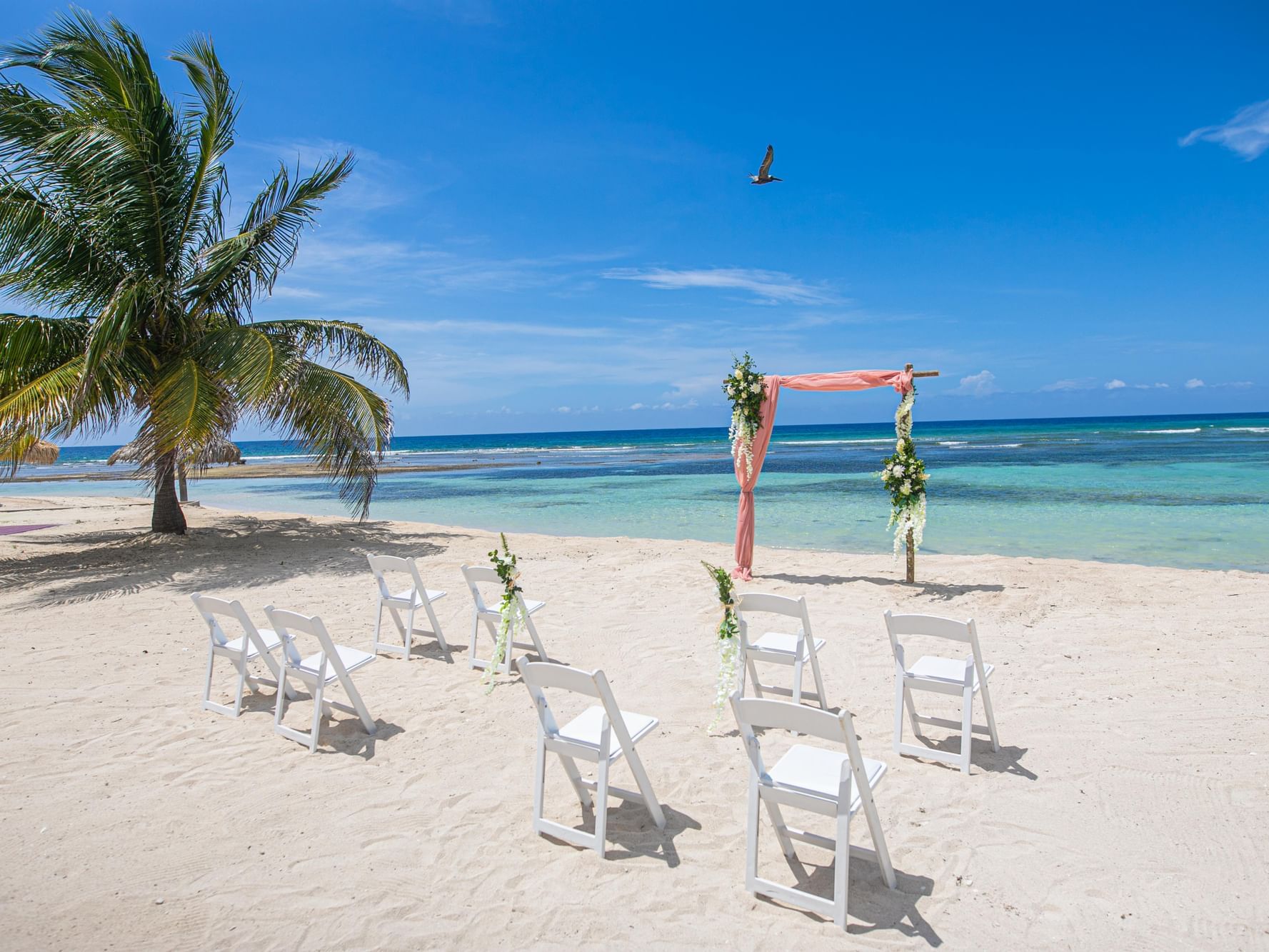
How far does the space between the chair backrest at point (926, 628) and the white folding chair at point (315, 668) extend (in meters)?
3.41

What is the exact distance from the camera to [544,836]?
348 centimetres

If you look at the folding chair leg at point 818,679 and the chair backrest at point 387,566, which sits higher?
the chair backrest at point 387,566

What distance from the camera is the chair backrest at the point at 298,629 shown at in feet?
13.9

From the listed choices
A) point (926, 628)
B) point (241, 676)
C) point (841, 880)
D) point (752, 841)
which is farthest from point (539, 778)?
point (241, 676)

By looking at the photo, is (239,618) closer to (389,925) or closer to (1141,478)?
(389,925)

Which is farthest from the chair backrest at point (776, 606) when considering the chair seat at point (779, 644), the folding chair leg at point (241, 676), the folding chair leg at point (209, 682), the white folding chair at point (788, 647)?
the folding chair leg at point (209, 682)

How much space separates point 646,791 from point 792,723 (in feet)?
3.38

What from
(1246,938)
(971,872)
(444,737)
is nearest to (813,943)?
(971,872)

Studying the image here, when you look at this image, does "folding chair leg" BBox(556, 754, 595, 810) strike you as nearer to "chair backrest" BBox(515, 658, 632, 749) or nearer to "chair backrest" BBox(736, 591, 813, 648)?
"chair backrest" BBox(515, 658, 632, 749)

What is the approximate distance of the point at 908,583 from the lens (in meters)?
8.60

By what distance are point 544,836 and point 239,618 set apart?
8.88 ft

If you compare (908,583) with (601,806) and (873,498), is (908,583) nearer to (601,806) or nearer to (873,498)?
(601,806)

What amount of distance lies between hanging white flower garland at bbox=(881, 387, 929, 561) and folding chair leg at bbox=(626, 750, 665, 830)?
5611 millimetres

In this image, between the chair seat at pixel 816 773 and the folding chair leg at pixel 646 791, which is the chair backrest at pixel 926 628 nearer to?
the chair seat at pixel 816 773
